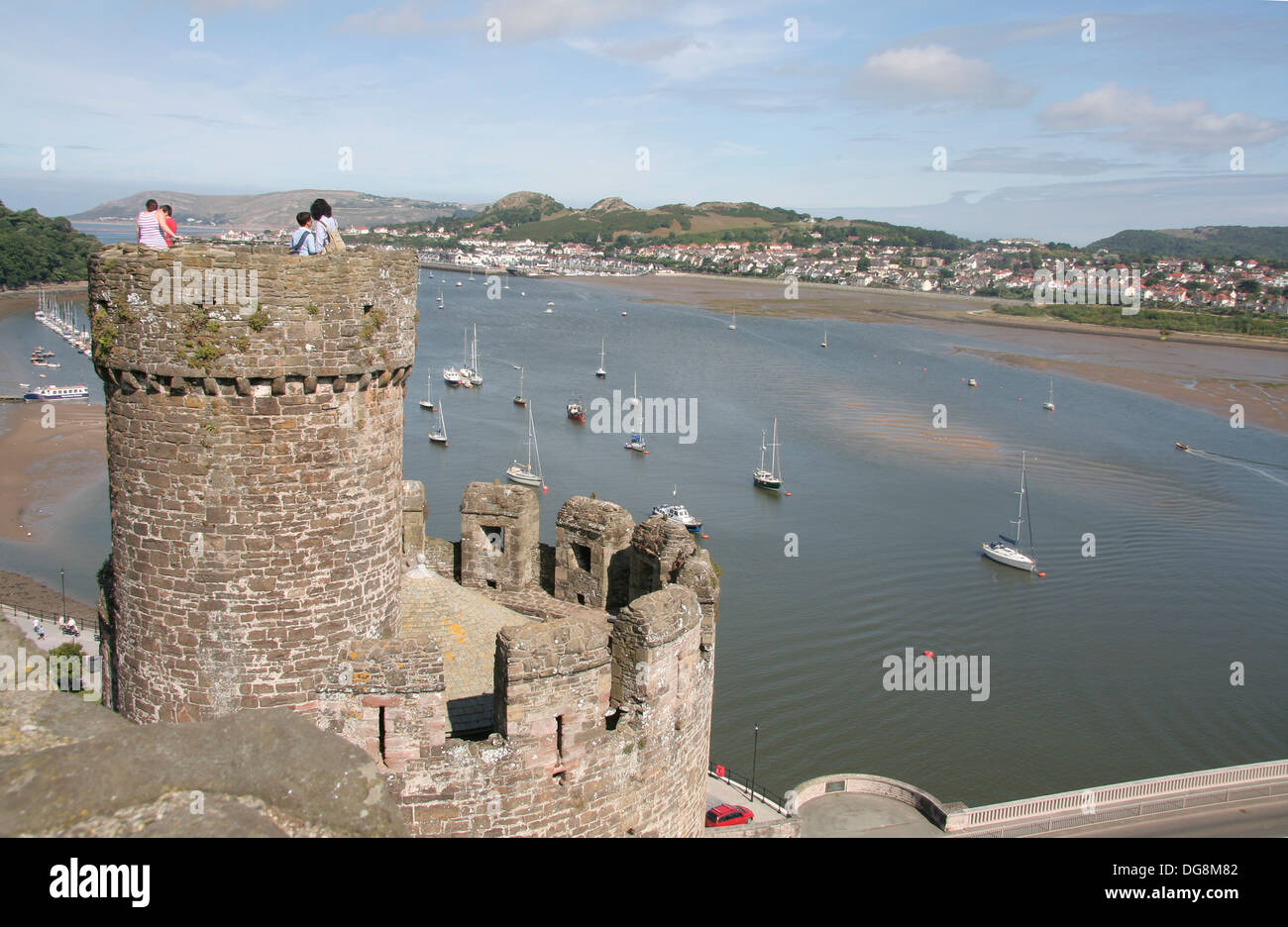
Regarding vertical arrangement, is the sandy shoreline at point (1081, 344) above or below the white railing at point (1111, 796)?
above

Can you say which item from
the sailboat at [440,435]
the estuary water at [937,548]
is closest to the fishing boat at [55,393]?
the estuary water at [937,548]

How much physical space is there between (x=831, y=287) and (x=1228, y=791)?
174m

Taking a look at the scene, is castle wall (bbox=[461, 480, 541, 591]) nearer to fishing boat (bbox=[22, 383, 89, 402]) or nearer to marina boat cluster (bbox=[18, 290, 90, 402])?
marina boat cluster (bbox=[18, 290, 90, 402])

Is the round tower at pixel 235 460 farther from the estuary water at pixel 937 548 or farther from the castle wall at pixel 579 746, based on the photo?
the estuary water at pixel 937 548

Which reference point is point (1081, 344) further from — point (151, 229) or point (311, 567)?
point (151, 229)

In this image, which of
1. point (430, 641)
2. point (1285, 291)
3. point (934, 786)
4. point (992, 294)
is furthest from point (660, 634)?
point (992, 294)

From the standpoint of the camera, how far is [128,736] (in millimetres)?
3428

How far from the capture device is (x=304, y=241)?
816 cm

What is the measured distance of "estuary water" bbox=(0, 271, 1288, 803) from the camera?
3012 cm

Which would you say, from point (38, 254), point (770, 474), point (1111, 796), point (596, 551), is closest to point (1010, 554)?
point (770, 474)

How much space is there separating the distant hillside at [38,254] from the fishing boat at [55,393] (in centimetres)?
5122

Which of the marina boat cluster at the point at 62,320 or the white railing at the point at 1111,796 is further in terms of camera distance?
the marina boat cluster at the point at 62,320

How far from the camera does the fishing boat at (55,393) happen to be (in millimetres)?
A: 66625
